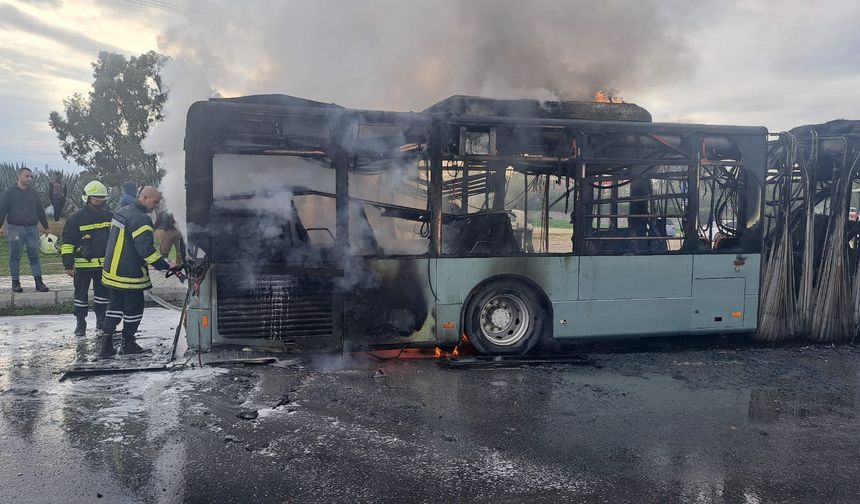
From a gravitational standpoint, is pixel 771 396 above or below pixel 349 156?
below

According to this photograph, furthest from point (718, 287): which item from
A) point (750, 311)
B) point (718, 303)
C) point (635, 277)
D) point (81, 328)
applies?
point (81, 328)

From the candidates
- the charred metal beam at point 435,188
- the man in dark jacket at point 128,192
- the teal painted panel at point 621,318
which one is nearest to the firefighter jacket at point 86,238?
the man in dark jacket at point 128,192

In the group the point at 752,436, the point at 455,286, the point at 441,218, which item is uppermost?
the point at 441,218

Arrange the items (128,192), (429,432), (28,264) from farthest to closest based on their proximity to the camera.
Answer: (28,264) → (128,192) → (429,432)

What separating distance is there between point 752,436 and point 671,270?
2739 mm

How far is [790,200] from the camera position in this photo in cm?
751

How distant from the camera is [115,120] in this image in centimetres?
2528

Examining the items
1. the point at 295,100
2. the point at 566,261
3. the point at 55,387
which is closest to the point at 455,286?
the point at 566,261

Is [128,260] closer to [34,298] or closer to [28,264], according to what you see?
[34,298]

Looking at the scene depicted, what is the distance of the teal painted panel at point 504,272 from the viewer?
627 centimetres

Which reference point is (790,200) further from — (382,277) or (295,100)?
(295,100)

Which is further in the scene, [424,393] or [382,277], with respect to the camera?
[382,277]

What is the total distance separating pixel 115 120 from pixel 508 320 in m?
24.3

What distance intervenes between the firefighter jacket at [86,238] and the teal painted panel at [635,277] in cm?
564
